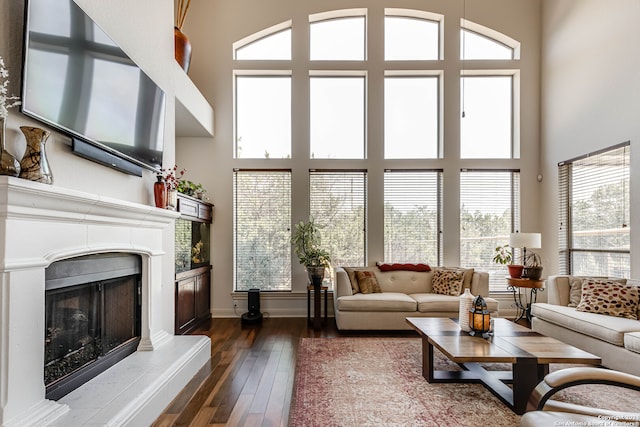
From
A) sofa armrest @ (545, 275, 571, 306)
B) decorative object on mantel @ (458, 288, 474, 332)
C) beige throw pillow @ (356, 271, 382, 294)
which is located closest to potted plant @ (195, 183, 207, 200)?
beige throw pillow @ (356, 271, 382, 294)

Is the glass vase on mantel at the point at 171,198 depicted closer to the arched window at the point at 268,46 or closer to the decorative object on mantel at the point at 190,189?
the decorative object on mantel at the point at 190,189

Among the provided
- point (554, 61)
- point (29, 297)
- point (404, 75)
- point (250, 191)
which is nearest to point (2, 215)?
point (29, 297)

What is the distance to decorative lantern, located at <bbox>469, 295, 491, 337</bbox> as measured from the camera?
3152 mm

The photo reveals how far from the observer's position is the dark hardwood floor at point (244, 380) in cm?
254

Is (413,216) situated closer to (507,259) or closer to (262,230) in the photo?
(507,259)

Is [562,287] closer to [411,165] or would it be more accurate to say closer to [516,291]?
[516,291]

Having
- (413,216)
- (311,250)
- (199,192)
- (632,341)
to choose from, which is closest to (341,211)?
(311,250)

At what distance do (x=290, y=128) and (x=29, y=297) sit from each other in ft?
15.1

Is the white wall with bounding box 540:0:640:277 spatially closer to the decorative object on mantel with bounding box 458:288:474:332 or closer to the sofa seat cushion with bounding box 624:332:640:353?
the sofa seat cushion with bounding box 624:332:640:353

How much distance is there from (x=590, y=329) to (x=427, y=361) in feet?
5.45

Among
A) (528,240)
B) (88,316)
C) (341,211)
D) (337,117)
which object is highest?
(337,117)

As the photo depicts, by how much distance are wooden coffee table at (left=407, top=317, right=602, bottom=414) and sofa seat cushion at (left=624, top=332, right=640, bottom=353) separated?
2.26 ft

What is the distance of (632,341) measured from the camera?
3092 mm

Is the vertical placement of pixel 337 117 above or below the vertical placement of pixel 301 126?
above
